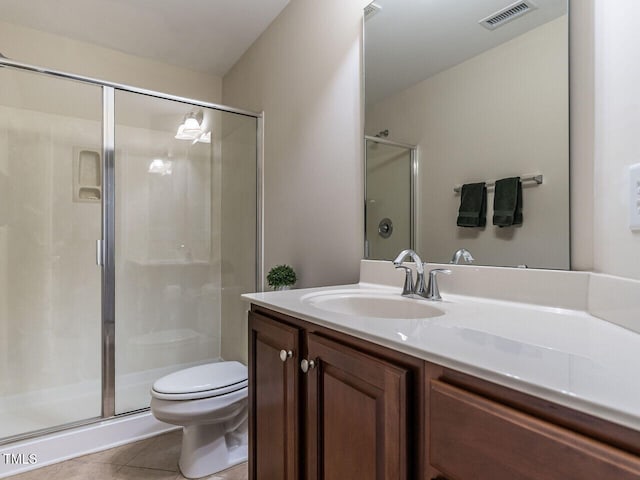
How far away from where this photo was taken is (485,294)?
41.5 inches

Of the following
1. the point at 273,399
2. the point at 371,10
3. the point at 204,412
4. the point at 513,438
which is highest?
the point at 371,10

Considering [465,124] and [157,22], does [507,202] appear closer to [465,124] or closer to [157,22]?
[465,124]

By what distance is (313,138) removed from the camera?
1.79 m

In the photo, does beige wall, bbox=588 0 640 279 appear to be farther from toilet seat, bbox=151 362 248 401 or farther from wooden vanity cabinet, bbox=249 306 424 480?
toilet seat, bbox=151 362 248 401

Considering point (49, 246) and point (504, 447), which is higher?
point (49, 246)

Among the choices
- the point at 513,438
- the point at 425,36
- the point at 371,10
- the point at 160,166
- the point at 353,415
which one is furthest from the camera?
the point at 160,166

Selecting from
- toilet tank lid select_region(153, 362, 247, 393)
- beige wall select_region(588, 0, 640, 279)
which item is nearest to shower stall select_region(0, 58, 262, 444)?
toilet tank lid select_region(153, 362, 247, 393)

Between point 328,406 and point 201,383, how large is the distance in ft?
3.27

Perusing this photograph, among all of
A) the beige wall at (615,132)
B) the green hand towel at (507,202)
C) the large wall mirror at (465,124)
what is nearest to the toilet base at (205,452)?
the large wall mirror at (465,124)

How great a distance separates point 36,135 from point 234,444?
2170 mm

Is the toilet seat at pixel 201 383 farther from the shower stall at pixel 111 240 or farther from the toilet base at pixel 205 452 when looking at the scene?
the shower stall at pixel 111 240

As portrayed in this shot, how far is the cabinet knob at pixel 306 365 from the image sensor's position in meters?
0.87

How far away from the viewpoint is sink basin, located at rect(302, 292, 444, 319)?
1105mm

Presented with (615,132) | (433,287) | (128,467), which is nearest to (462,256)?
(433,287)
